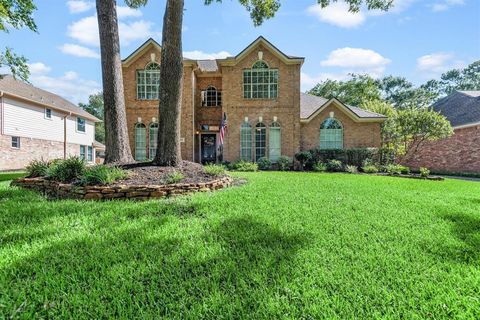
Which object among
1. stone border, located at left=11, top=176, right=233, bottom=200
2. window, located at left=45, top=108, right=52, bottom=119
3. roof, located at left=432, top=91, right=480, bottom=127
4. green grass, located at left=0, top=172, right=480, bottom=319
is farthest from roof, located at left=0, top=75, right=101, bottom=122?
roof, located at left=432, top=91, right=480, bottom=127

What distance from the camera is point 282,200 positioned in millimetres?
5488

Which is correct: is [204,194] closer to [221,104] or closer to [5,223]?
[5,223]

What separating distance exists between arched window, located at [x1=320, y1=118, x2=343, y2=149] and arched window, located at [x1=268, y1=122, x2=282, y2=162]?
2852mm

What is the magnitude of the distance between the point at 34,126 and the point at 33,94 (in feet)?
9.91

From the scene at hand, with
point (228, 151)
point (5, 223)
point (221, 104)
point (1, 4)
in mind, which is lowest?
point (5, 223)

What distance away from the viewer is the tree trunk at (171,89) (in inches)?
291

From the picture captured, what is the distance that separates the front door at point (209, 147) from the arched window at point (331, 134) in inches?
288

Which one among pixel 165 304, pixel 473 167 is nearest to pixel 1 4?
pixel 165 304

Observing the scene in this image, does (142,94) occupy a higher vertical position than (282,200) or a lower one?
higher

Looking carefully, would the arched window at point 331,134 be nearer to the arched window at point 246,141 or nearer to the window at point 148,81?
the arched window at point 246,141

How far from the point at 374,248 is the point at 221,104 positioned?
15.4 metres

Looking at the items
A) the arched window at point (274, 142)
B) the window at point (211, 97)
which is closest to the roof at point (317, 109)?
the arched window at point (274, 142)

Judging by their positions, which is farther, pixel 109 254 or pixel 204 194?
pixel 204 194

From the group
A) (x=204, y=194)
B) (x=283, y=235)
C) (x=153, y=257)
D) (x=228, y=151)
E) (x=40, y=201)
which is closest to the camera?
(x=153, y=257)
